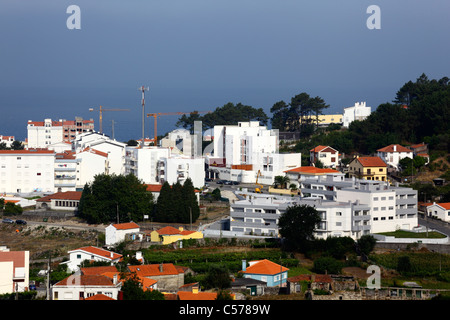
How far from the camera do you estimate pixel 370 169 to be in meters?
31.8

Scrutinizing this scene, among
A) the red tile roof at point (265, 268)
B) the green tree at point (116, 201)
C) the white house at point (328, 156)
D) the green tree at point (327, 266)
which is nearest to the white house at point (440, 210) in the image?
the green tree at point (327, 266)

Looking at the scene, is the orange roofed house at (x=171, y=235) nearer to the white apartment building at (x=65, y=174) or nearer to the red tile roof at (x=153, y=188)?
the red tile roof at (x=153, y=188)

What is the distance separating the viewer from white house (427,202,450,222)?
24.9 m

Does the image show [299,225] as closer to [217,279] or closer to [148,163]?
[217,279]

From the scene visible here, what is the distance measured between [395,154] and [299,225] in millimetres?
13170

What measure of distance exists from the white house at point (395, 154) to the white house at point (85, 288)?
2098 cm

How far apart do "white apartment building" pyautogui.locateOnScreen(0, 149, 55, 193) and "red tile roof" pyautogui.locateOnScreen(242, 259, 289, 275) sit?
54.9 ft

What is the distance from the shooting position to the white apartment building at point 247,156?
34156 mm

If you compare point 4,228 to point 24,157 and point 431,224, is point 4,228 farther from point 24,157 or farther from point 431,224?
point 431,224

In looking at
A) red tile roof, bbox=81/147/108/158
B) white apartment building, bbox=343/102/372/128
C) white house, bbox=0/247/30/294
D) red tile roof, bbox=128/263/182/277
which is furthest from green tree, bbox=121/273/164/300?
white apartment building, bbox=343/102/372/128

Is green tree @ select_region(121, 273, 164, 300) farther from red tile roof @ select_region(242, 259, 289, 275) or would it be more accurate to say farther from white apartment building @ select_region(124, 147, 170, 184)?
white apartment building @ select_region(124, 147, 170, 184)

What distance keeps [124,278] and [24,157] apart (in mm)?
19243
